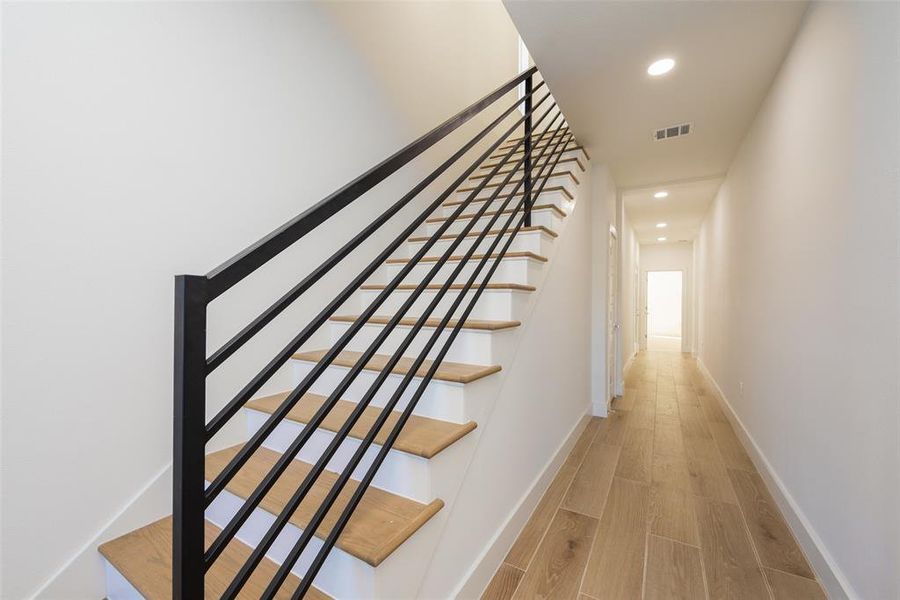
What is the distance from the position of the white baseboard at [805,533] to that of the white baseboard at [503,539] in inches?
46.8

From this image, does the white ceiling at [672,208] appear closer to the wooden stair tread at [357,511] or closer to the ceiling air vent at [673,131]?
the ceiling air vent at [673,131]

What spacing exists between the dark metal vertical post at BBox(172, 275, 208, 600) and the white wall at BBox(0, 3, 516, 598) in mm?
944

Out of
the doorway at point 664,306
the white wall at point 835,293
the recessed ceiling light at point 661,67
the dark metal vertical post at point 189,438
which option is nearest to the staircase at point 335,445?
the dark metal vertical post at point 189,438

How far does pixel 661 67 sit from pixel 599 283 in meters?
2.00

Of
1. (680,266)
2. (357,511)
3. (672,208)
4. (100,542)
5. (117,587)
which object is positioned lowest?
(117,587)

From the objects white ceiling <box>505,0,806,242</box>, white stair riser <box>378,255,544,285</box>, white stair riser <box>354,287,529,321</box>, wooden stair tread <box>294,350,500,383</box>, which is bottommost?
wooden stair tread <box>294,350,500,383</box>

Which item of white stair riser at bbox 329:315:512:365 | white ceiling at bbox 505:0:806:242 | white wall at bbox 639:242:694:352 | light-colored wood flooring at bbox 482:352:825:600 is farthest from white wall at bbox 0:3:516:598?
white wall at bbox 639:242:694:352

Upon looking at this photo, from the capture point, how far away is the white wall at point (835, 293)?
118 cm

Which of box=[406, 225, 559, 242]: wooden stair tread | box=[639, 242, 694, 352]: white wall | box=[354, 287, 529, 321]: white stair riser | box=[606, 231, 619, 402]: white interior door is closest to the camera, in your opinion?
box=[354, 287, 529, 321]: white stair riser

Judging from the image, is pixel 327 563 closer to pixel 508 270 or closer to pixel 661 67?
pixel 508 270

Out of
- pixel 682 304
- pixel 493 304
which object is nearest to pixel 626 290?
pixel 682 304

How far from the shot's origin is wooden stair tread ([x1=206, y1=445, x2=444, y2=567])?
102 cm

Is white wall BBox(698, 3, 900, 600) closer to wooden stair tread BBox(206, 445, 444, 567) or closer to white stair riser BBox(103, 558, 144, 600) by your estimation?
wooden stair tread BBox(206, 445, 444, 567)

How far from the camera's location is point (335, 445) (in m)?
0.95
